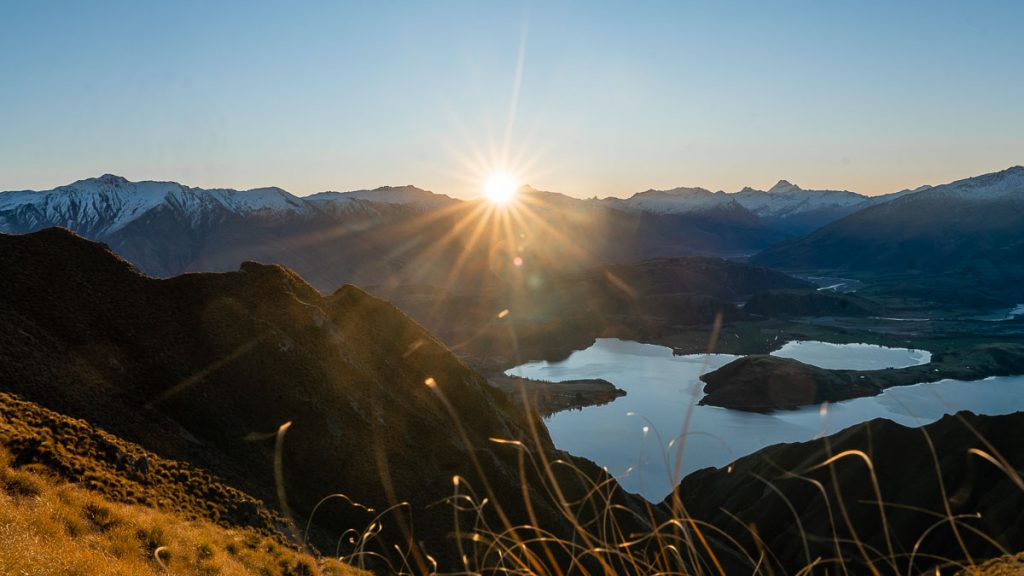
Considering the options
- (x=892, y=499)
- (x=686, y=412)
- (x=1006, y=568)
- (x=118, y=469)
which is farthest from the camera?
(x=686, y=412)

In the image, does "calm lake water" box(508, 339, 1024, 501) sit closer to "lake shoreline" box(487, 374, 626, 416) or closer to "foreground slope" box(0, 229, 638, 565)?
"lake shoreline" box(487, 374, 626, 416)

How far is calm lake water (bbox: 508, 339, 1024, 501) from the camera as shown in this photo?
84.8m

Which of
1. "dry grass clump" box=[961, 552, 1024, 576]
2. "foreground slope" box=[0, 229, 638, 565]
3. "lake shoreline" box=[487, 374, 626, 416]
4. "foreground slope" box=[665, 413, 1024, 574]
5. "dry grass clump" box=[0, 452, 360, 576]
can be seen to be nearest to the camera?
"dry grass clump" box=[0, 452, 360, 576]

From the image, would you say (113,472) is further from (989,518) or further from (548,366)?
(548,366)

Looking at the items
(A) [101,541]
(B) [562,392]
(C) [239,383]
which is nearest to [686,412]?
(B) [562,392]

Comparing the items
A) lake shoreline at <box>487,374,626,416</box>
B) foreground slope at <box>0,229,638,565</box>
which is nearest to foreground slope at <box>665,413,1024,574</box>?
foreground slope at <box>0,229,638,565</box>

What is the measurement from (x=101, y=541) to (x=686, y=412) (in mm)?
92595

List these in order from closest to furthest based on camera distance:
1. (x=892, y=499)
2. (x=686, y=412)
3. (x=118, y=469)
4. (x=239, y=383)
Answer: (x=118, y=469), (x=239, y=383), (x=892, y=499), (x=686, y=412)

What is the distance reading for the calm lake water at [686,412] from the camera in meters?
84.8

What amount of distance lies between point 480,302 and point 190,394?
15856cm

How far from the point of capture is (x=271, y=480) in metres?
28.9

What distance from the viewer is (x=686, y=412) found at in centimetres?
9756

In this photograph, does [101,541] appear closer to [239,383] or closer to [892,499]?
[239,383]

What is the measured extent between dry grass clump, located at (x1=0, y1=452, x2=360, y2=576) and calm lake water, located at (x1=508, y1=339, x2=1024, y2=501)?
49.7 m
